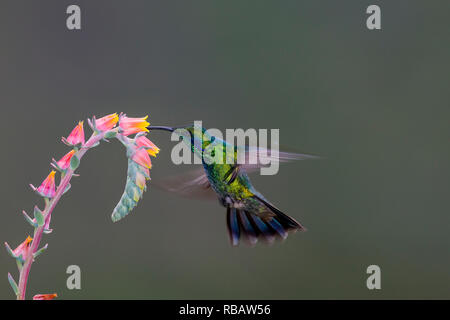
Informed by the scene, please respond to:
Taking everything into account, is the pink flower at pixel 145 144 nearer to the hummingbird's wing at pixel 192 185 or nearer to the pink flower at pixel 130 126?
Answer: the pink flower at pixel 130 126

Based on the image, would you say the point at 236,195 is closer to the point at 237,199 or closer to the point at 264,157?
the point at 237,199

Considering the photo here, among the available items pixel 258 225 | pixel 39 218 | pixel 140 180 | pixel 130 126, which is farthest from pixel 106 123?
pixel 258 225

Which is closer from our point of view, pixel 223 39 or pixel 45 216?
pixel 45 216

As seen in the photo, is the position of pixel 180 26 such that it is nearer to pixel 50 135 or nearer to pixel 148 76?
pixel 148 76

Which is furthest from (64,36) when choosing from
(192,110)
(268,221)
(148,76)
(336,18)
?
(268,221)

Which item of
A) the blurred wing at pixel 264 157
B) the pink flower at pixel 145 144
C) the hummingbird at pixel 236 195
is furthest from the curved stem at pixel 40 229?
the blurred wing at pixel 264 157

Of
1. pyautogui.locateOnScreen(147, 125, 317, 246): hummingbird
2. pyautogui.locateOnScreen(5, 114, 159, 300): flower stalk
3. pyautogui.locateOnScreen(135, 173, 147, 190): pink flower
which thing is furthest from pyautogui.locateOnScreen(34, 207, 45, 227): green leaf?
pyautogui.locateOnScreen(147, 125, 317, 246): hummingbird

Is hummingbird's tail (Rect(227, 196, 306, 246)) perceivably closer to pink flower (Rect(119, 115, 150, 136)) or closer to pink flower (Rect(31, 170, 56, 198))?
pink flower (Rect(119, 115, 150, 136))
